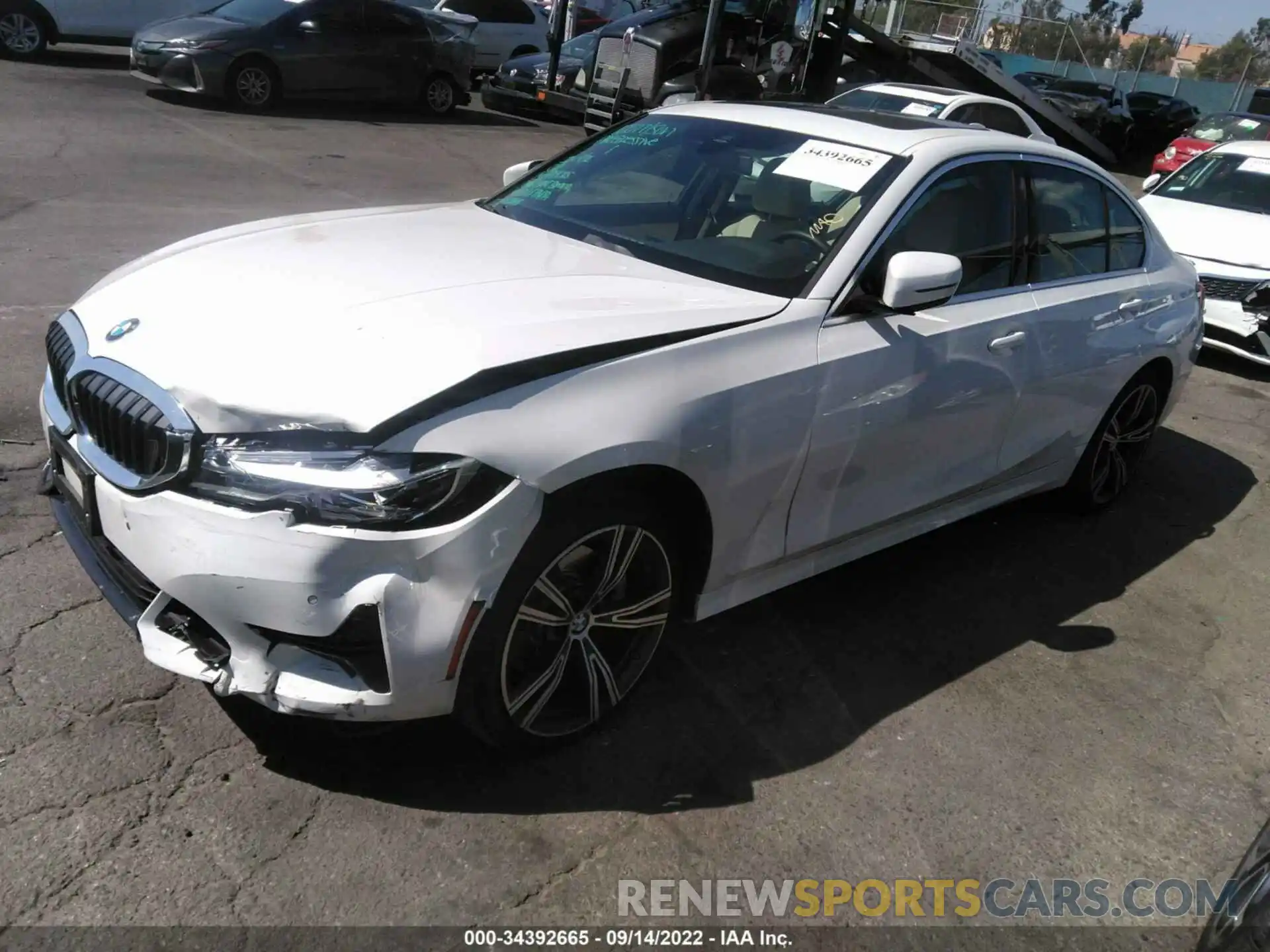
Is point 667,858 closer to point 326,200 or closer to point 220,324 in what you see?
point 220,324

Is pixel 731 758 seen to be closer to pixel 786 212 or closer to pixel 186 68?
pixel 786 212

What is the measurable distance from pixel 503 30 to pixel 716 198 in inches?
730

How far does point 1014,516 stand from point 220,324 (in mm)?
4012

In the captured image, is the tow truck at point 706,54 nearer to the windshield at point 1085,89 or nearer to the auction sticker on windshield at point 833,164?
the windshield at point 1085,89

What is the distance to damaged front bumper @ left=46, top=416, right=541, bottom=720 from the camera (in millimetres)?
2547

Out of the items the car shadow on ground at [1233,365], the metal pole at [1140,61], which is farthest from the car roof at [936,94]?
the metal pole at [1140,61]

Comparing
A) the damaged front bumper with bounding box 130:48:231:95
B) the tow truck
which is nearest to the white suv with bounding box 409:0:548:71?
the tow truck

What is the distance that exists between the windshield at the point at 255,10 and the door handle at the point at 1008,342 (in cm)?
1302

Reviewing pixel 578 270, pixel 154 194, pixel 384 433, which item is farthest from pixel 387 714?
pixel 154 194

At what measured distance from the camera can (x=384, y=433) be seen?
8.46 feet

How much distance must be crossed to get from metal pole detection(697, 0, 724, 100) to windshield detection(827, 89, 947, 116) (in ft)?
9.69

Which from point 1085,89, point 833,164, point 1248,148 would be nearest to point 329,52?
point 1248,148

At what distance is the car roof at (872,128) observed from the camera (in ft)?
13.2

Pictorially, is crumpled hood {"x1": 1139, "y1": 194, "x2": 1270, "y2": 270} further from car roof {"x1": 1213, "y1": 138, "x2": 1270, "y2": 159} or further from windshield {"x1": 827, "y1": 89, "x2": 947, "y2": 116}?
windshield {"x1": 827, "y1": 89, "x2": 947, "y2": 116}
